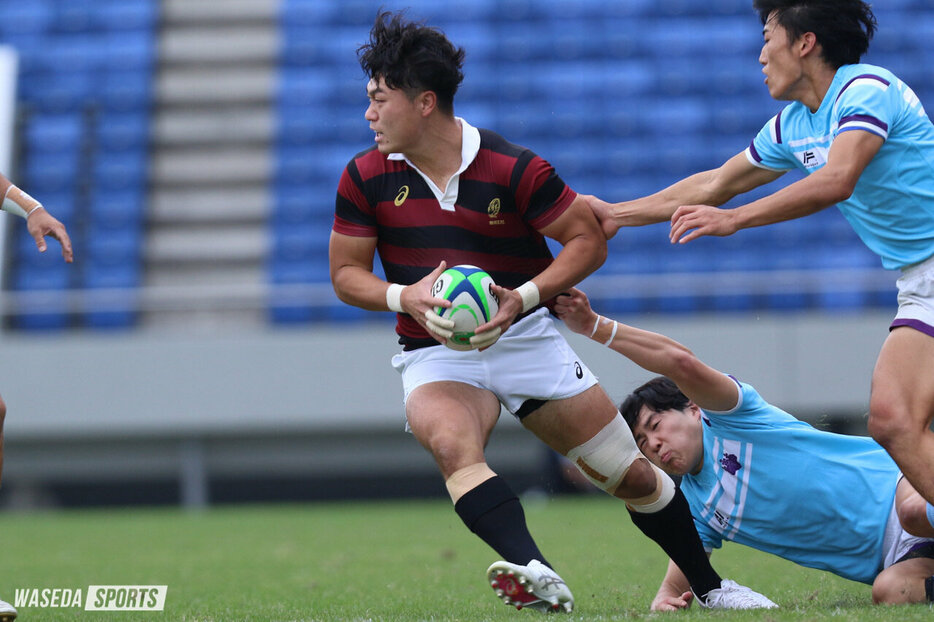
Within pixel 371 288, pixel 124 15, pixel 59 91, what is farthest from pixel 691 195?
pixel 124 15

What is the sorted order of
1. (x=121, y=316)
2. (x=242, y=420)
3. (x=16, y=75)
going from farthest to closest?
(x=16, y=75), (x=121, y=316), (x=242, y=420)

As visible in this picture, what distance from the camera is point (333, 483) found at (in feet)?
47.2

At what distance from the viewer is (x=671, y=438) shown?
468 cm

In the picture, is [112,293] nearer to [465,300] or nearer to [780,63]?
[465,300]

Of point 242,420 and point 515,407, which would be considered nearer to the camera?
point 515,407

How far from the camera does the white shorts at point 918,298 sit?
4066 mm

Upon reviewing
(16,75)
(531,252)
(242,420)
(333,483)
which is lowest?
(333,483)

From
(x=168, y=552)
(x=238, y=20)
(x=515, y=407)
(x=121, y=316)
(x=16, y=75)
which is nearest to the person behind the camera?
(x=515, y=407)

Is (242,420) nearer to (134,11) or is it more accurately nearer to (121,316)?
(121,316)

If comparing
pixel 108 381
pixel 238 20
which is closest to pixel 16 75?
pixel 238 20

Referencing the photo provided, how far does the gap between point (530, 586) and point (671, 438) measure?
44.0 inches

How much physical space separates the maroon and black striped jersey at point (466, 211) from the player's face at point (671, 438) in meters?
0.77

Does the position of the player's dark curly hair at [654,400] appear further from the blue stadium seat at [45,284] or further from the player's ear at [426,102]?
the blue stadium seat at [45,284]

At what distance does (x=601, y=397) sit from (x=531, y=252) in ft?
2.07
